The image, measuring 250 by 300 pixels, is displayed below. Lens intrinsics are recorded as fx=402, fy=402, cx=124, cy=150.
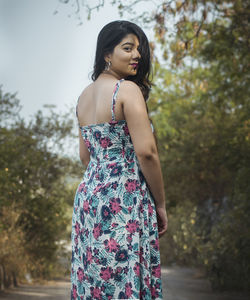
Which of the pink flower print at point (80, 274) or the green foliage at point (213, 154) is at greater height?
the green foliage at point (213, 154)

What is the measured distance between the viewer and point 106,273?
1.70 metres

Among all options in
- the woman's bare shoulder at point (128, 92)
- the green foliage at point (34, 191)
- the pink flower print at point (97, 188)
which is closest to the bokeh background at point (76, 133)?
the green foliage at point (34, 191)

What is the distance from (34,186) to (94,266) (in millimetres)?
3832

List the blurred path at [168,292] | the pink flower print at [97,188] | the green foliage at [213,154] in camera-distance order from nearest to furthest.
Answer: the pink flower print at [97,188]
the blurred path at [168,292]
the green foliage at [213,154]

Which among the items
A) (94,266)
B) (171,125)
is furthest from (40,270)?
(171,125)

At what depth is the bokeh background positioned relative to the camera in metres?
4.30

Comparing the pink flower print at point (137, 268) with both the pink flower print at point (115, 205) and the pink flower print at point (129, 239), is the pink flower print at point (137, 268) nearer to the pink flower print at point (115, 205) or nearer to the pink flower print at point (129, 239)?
the pink flower print at point (129, 239)

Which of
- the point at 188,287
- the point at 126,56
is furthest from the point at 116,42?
the point at 188,287

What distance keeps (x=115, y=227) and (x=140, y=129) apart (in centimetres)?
43

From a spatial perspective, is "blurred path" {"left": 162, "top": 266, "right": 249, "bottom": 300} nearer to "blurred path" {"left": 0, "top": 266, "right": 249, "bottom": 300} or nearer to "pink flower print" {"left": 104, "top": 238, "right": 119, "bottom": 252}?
"blurred path" {"left": 0, "top": 266, "right": 249, "bottom": 300}

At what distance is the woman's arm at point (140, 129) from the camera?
1.69 metres

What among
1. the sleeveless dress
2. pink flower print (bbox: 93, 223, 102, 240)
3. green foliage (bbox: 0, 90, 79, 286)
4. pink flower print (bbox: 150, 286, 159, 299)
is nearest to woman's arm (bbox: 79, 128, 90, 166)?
the sleeveless dress

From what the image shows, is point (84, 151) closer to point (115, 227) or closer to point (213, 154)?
point (115, 227)

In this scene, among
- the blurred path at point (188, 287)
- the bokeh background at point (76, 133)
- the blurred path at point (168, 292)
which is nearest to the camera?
the bokeh background at point (76, 133)
